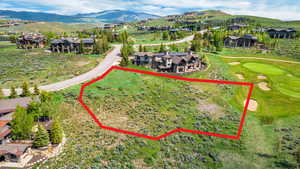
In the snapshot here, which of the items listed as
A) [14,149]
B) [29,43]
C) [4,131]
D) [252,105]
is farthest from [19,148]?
[29,43]

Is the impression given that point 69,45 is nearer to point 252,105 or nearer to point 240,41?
point 252,105

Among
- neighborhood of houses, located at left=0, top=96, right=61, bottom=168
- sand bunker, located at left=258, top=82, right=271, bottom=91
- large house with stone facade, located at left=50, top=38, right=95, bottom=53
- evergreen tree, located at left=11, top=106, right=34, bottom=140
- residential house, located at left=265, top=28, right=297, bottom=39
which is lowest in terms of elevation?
neighborhood of houses, located at left=0, top=96, right=61, bottom=168

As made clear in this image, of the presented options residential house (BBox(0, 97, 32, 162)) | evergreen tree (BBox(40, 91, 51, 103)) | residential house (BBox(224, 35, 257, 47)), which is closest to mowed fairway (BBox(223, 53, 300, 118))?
residential house (BBox(224, 35, 257, 47))

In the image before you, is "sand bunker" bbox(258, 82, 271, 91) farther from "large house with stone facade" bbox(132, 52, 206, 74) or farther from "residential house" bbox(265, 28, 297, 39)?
"residential house" bbox(265, 28, 297, 39)

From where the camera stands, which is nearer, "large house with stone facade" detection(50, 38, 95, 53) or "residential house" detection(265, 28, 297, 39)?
"large house with stone facade" detection(50, 38, 95, 53)

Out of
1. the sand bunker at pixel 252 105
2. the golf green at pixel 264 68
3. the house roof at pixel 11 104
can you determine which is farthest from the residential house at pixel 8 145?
the golf green at pixel 264 68

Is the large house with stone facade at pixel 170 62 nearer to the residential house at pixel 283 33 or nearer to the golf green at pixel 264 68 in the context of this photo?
the golf green at pixel 264 68
